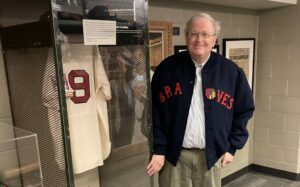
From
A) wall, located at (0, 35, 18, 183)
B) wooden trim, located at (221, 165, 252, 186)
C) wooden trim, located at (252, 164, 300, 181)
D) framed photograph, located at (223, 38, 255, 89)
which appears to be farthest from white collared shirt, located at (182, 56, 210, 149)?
wooden trim, located at (252, 164, 300, 181)

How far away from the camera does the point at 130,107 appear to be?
165 centimetres

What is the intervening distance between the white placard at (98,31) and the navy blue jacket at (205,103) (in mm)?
507

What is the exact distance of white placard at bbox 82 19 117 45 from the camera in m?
1.20

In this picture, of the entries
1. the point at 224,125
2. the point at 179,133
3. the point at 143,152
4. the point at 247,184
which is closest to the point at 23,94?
the point at 143,152

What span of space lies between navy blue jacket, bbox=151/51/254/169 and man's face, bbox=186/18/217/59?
12 centimetres

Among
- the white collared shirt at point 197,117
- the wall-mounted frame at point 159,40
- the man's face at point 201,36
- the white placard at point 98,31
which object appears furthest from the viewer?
the wall-mounted frame at point 159,40

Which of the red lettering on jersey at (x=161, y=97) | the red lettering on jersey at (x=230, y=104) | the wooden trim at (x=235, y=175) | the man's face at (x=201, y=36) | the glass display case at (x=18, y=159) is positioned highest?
the man's face at (x=201, y=36)

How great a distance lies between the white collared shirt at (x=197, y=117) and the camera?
1.63 meters

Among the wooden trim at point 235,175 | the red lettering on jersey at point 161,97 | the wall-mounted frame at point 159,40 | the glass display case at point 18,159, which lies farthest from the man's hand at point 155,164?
the wooden trim at point 235,175

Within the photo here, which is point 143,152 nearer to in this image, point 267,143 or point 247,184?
point 247,184

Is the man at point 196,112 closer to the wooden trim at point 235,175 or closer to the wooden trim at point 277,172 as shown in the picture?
the wooden trim at point 235,175

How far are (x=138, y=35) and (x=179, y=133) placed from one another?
0.60 meters

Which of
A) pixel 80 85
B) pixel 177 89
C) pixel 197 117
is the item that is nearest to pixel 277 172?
pixel 197 117

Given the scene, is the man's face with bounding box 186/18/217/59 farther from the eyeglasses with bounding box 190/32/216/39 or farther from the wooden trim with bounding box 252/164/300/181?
the wooden trim with bounding box 252/164/300/181
